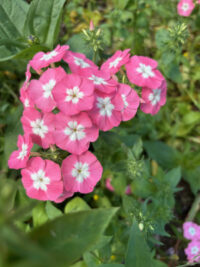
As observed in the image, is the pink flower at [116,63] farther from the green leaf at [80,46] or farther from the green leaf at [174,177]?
the green leaf at [174,177]

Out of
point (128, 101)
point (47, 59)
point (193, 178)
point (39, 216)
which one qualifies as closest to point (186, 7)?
point (193, 178)

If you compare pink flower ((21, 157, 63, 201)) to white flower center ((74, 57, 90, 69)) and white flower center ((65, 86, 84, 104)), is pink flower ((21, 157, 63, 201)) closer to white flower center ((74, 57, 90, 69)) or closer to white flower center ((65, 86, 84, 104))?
white flower center ((65, 86, 84, 104))

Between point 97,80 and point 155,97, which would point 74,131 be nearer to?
point 97,80

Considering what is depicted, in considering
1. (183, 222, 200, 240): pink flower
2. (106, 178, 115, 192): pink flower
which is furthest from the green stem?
(106, 178, 115, 192): pink flower

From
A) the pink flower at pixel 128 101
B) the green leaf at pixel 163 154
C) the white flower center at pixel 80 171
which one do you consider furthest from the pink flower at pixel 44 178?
the green leaf at pixel 163 154

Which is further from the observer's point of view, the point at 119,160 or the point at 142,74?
the point at 119,160
